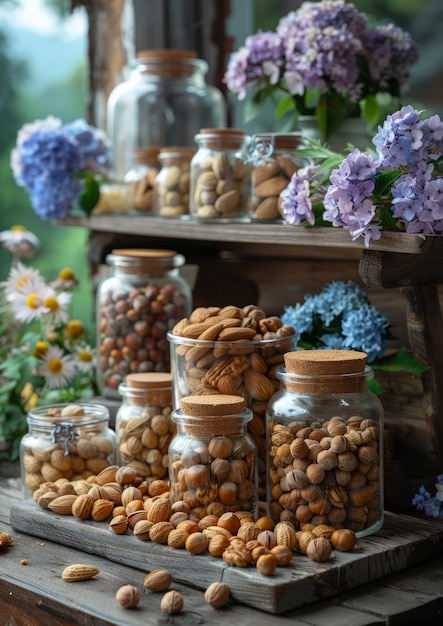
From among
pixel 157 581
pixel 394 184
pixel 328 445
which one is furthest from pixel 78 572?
pixel 394 184

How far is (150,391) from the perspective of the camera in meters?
1.52

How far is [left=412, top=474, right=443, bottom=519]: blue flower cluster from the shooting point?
1404 millimetres

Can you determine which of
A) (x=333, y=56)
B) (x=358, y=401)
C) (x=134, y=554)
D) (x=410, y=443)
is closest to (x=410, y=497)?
(x=410, y=443)

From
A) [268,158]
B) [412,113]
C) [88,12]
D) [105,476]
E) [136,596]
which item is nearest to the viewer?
[136,596]

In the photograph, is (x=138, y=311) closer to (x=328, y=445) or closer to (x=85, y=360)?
(x=85, y=360)

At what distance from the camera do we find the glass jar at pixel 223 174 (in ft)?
5.34

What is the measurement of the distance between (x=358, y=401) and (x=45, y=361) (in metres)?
0.76

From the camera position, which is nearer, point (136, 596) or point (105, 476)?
point (136, 596)

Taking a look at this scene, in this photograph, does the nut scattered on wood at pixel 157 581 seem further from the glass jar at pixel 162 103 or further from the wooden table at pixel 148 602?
the glass jar at pixel 162 103

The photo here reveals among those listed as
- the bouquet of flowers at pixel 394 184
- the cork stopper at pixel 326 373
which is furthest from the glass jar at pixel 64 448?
the bouquet of flowers at pixel 394 184

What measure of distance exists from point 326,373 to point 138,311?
517mm

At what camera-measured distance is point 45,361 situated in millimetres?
1854

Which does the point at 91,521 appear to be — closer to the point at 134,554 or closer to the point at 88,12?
the point at 134,554

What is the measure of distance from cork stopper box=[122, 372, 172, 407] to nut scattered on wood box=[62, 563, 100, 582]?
34 cm
